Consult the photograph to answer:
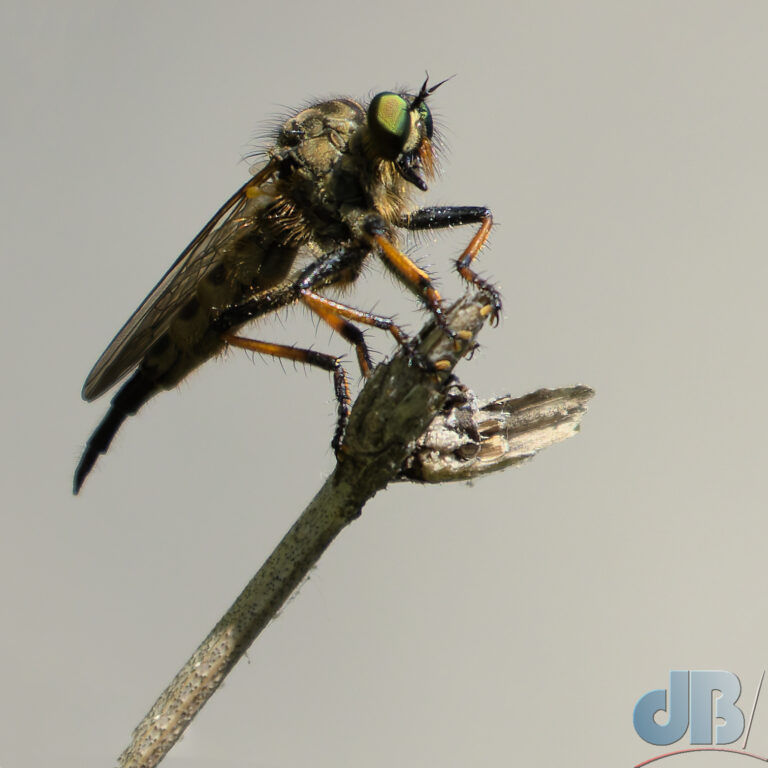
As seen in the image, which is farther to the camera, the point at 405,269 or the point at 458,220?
the point at 458,220

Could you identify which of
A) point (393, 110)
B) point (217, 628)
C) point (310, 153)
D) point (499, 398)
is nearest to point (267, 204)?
point (310, 153)

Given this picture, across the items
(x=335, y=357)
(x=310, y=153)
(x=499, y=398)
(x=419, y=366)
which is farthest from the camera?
(x=310, y=153)

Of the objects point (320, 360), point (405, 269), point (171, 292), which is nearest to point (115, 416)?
point (171, 292)

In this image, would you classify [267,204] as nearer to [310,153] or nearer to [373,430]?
[310,153]

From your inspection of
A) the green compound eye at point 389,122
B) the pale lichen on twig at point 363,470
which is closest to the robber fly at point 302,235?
the green compound eye at point 389,122

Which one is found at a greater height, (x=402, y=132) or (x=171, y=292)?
(x=402, y=132)

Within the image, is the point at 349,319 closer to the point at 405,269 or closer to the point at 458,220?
the point at 405,269

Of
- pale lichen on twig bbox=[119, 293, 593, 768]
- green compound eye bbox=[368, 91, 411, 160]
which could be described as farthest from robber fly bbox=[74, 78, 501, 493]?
pale lichen on twig bbox=[119, 293, 593, 768]
